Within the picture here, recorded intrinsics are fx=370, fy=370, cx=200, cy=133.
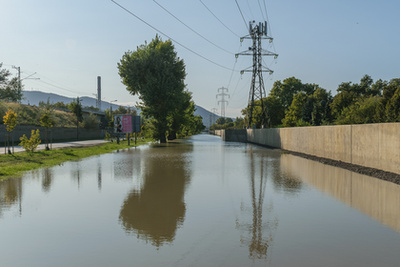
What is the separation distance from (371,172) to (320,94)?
7510 centimetres

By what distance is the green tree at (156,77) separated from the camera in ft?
150

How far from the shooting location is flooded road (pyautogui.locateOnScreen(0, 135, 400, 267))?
5.09 meters

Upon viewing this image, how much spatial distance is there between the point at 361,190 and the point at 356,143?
23.6 feet

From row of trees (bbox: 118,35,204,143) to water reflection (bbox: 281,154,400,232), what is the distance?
1262 inches

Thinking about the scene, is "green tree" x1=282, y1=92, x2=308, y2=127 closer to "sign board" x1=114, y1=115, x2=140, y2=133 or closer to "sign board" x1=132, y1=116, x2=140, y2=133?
"sign board" x1=132, y1=116, x2=140, y2=133

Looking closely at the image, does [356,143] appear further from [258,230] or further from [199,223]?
[199,223]

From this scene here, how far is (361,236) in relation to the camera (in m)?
6.08

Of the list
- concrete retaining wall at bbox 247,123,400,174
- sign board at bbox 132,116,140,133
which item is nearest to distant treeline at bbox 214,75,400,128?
concrete retaining wall at bbox 247,123,400,174

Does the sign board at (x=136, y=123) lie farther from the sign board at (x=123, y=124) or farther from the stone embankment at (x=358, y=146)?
the stone embankment at (x=358, y=146)

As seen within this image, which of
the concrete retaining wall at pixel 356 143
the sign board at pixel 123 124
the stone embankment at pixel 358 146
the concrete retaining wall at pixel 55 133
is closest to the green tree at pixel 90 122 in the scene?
the concrete retaining wall at pixel 55 133

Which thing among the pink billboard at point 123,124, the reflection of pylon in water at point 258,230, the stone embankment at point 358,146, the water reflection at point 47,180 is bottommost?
the water reflection at point 47,180

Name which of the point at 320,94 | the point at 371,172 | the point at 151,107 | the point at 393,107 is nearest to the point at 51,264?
the point at 371,172

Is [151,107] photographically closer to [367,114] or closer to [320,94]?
[367,114]

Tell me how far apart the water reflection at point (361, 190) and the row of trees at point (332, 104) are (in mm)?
24144
